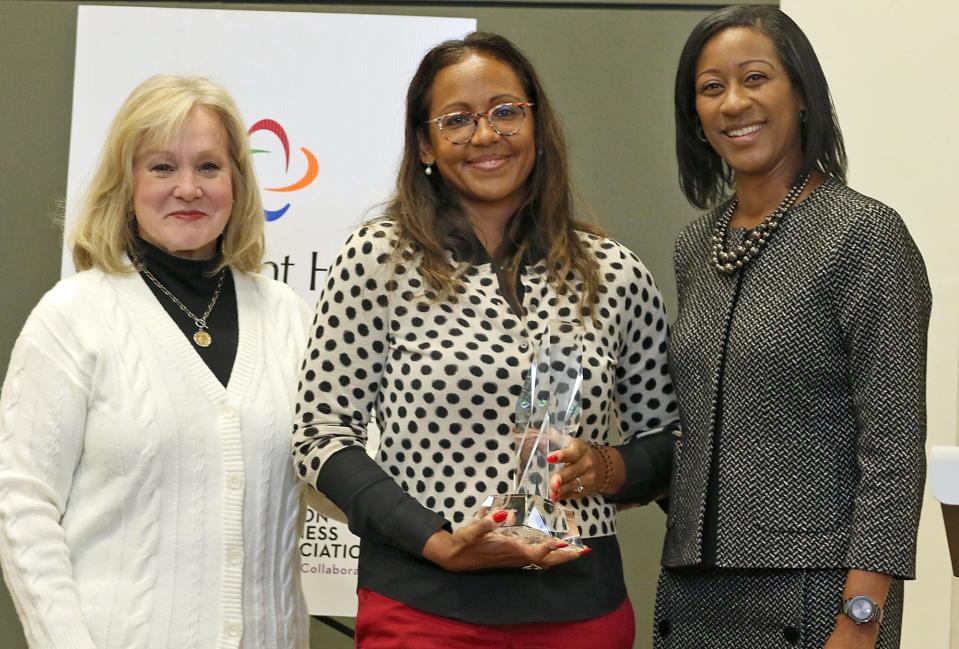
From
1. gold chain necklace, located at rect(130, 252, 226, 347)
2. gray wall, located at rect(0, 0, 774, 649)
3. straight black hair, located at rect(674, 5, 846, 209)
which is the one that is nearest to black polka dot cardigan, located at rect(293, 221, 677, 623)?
gold chain necklace, located at rect(130, 252, 226, 347)

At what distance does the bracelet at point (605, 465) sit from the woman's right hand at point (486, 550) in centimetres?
21

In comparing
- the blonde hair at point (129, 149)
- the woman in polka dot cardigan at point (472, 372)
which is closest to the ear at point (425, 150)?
the woman in polka dot cardigan at point (472, 372)

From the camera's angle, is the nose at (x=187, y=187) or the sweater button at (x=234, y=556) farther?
the nose at (x=187, y=187)

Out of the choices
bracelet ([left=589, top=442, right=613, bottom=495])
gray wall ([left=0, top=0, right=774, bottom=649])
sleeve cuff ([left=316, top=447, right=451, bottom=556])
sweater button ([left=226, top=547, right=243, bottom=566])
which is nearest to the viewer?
sleeve cuff ([left=316, top=447, right=451, bottom=556])

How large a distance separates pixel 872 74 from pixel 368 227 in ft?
6.82

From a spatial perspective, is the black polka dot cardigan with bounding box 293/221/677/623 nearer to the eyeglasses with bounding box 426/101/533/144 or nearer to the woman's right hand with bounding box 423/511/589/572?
the woman's right hand with bounding box 423/511/589/572

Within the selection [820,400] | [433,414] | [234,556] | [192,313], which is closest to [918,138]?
[820,400]

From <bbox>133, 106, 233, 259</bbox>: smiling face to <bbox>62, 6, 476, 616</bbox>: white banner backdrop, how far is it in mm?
1152

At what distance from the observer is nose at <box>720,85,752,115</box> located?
226 centimetres

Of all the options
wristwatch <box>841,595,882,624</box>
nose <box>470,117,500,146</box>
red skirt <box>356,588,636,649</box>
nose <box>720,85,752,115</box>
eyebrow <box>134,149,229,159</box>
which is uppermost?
nose <box>720,85,752,115</box>

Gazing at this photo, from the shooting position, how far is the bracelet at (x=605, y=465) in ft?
7.23

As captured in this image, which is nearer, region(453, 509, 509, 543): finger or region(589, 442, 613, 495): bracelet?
region(453, 509, 509, 543): finger

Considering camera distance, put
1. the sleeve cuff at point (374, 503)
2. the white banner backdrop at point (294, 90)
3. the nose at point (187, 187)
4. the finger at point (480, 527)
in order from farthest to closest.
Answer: the white banner backdrop at point (294, 90), the nose at point (187, 187), the sleeve cuff at point (374, 503), the finger at point (480, 527)

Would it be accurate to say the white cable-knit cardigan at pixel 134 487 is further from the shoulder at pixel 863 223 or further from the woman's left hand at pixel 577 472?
the shoulder at pixel 863 223
